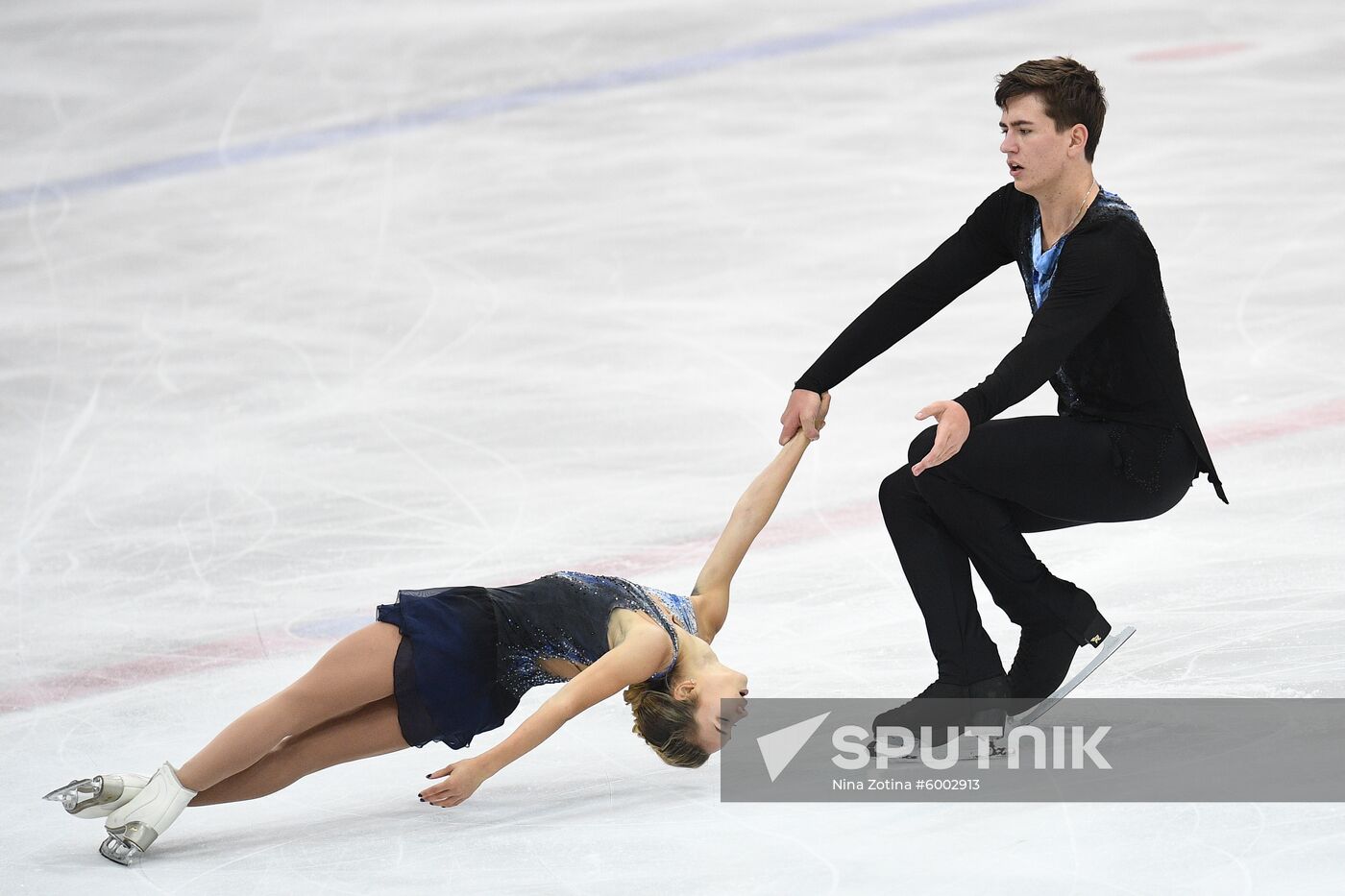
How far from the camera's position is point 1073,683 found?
345 cm

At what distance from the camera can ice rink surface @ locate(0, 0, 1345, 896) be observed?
122 inches

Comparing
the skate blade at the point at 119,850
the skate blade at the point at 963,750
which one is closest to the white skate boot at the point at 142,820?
the skate blade at the point at 119,850

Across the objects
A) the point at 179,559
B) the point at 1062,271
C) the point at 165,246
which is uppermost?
the point at 1062,271

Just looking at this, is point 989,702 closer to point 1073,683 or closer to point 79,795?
point 1073,683

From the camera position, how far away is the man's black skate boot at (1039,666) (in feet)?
11.0

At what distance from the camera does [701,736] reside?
3182 mm

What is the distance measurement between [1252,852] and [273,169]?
6.62 m

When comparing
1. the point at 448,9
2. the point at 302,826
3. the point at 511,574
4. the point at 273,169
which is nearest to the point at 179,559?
the point at 511,574

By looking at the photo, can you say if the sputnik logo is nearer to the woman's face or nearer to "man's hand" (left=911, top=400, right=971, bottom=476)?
the woman's face

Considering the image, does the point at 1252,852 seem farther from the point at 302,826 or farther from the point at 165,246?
the point at 165,246

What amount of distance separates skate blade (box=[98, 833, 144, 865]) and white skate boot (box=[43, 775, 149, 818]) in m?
0.05

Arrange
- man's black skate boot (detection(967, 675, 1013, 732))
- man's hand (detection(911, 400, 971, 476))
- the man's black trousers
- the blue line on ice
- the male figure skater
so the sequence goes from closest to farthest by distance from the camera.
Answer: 1. man's hand (detection(911, 400, 971, 476))
2. the male figure skater
3. the man's black trousers
4. man's black skate boot (detection(967, 675, 1013, 732))
5. the blue line on ice

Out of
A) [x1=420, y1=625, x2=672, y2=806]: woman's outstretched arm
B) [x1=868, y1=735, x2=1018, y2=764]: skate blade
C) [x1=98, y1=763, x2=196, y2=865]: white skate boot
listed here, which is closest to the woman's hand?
[x1=420, y1=625, x2=672, y2=806]: woman's outstretched arm

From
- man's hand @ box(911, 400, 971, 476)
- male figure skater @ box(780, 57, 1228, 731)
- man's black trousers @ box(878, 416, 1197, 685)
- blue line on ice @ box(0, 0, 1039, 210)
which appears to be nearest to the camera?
man's hand @ box(911, 400, 971, 476)
